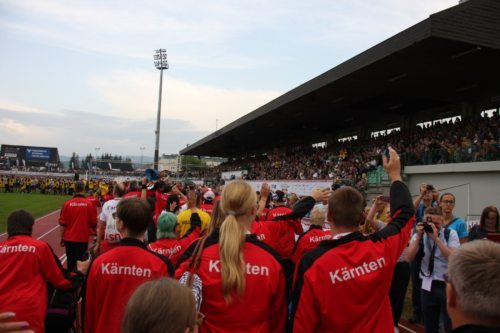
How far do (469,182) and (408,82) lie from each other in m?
6.59

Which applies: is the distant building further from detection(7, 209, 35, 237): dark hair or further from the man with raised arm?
the man with raised arm

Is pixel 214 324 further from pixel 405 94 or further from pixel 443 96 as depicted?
pixel 443 96

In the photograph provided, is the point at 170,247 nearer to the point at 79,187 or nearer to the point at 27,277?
the point at 27,277

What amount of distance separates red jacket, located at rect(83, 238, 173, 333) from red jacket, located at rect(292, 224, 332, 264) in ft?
7.12

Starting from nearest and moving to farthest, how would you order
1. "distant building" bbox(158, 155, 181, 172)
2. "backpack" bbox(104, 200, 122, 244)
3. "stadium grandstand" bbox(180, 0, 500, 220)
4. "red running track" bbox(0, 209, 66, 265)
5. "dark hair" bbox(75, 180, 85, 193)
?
"backpack" bbox(104, 200, 122, 244), "dark hair" bbox(75, 180, 85, 193), "red running track" bbox(0, 209, 66, 265), "stadium grandstand" bbox(180, 0, 500, 220), "distant building" bbox(158, 155, 181, 172)

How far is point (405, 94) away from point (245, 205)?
2277cm

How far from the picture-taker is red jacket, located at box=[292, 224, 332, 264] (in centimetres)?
499

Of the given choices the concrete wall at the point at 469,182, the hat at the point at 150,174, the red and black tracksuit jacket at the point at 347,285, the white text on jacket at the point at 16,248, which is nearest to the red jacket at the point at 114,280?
the white text on jacket at the point at 16,248

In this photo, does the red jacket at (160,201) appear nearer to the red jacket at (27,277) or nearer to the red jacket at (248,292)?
the red jacket at (27,277)

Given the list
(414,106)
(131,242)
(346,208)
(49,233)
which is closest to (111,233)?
(131,242)

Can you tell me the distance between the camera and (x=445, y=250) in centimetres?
476

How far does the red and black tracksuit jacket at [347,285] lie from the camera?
8.49ft

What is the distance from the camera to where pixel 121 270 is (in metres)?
3.11

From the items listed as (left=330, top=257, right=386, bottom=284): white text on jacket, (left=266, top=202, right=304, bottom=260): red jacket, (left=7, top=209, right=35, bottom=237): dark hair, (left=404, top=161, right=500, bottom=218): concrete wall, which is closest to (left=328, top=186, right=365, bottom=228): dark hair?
(left=330, top=257, right=386, bottom=284): white text on jacket
